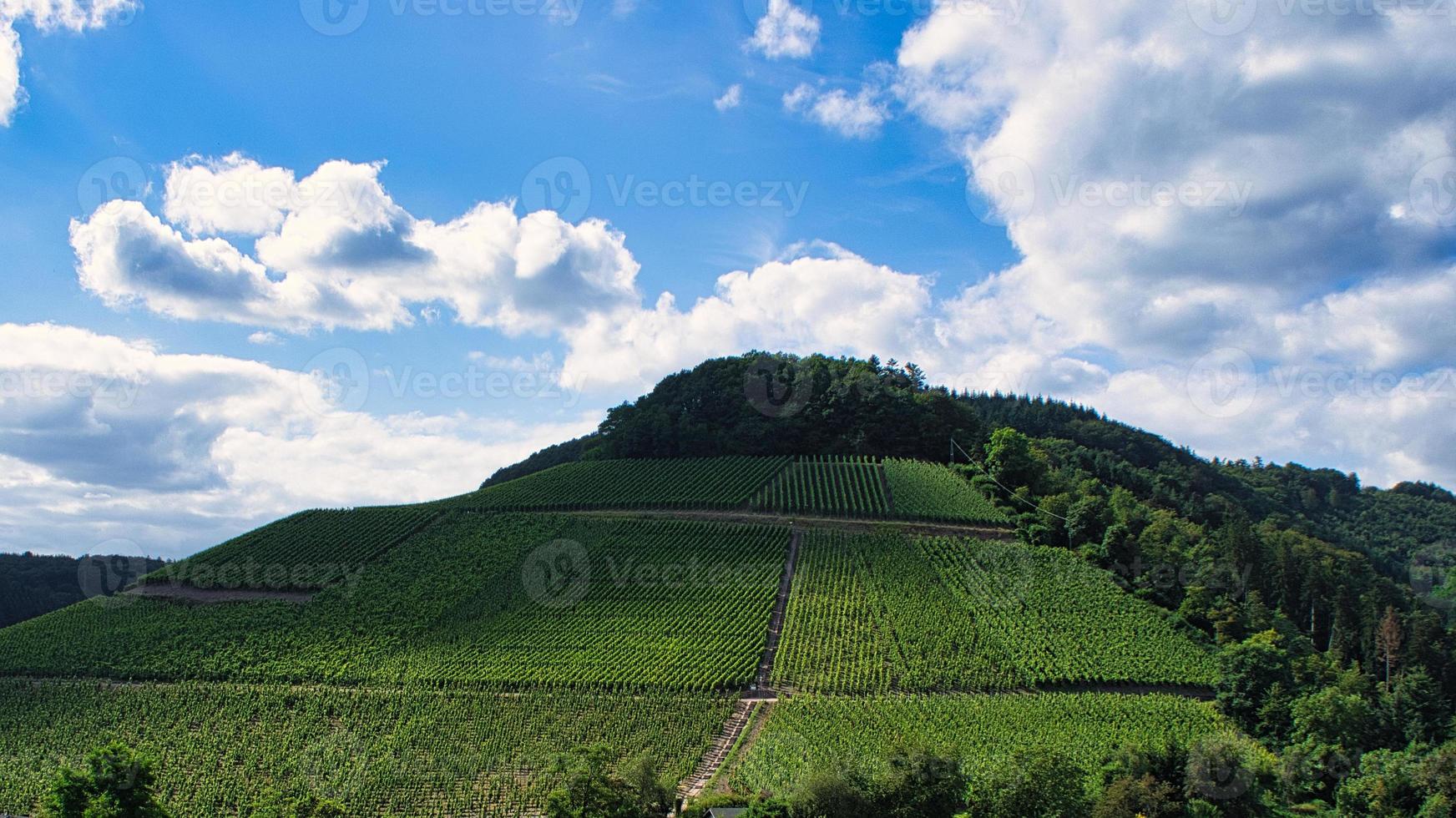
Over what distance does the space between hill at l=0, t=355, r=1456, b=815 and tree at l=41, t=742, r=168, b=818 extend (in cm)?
423

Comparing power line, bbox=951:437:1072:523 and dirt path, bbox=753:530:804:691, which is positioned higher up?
power line, bbox=951:437:1072:523

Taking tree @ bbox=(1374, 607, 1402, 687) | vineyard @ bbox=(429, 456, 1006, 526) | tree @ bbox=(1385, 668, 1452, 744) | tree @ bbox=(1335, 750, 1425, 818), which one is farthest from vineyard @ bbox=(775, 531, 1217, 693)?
tree @ bbox=(1374, 607, 1402, 687)

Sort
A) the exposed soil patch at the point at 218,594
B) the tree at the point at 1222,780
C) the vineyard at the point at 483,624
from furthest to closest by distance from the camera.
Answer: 1. the exposed soil patch at the point at 218,594
2. the vineyard at the point at 483,624
3. the tree at the point at 1222,780

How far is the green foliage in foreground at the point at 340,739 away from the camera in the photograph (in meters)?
35.5

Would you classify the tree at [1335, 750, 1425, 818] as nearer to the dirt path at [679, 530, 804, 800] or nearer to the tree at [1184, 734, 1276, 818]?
the tree at [1184, 734, 1276, 818]

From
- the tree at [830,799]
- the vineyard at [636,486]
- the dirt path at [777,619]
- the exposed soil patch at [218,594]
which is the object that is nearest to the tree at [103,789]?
the exposed soil patch at [218,594]

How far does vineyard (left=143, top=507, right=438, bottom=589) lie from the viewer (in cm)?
5712

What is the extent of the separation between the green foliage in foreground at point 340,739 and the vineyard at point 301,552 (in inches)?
492

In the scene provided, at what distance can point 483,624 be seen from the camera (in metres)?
49.7

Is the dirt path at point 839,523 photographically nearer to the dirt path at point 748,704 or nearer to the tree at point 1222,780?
the dirt path at point 748,704

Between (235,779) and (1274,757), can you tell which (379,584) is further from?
(1274,757)

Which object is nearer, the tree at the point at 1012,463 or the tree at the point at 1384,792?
the tree at the point at 1384,792

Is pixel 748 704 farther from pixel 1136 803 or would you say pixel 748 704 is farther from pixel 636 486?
pixel 636 486

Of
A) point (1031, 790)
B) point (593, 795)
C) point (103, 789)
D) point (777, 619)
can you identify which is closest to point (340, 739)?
point (103, 789)
